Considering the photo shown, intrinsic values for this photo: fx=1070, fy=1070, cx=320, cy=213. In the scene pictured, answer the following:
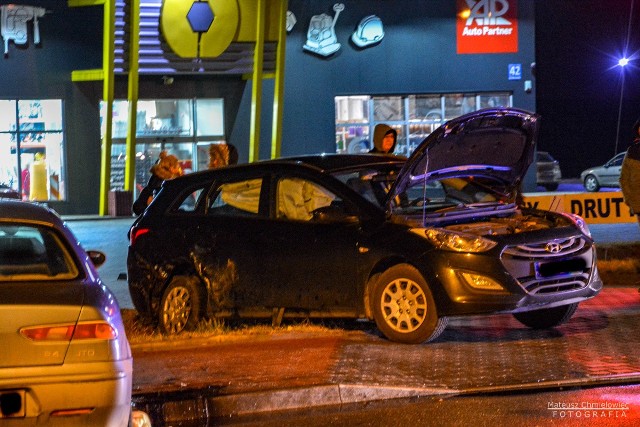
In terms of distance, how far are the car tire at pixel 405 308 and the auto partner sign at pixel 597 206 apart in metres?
7.63

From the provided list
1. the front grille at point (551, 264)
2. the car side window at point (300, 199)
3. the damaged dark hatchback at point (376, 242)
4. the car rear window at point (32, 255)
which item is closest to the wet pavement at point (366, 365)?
the damaged dark hatchback at point (376, 242)

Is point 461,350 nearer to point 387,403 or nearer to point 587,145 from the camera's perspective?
point 387,403

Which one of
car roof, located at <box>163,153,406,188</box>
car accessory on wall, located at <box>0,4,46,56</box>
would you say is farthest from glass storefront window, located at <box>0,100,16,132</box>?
car roof, located at <box>163,153,406,188</box>

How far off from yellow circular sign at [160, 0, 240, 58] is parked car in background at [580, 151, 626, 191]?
43.4ft

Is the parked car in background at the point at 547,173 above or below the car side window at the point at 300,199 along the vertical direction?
above

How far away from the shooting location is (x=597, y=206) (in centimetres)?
1627

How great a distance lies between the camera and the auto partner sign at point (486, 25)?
107 feet

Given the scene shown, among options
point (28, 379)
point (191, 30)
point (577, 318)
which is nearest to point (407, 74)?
point (191, 30)

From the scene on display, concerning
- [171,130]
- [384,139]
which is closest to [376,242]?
[384,139]

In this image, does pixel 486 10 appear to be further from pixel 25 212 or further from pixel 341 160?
pixel 25 212

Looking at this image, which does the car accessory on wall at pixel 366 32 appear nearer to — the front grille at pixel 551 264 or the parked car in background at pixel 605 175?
the parked car in background at pixel 605 175

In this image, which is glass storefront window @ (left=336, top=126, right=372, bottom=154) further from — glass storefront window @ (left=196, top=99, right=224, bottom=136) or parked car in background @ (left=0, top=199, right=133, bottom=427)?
parked car in background @ (left=0, top=199, right=133, bottom=427)

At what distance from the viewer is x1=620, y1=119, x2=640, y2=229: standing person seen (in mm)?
11555

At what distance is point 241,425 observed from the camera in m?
7.07
